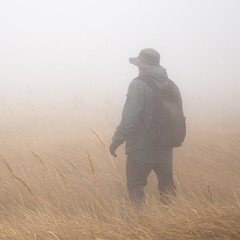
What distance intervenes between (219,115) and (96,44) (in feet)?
99.3

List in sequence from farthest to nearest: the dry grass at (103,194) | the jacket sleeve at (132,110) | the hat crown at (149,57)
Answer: the hat crown at (149,57)
the jacket sleeve at (132,110)
the dry grass at (103,194)

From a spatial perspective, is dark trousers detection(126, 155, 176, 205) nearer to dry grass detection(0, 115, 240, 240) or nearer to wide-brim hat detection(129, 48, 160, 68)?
dry grass detection(0, 115, 240, 240)

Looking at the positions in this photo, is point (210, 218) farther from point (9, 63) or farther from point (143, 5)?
point (143, 5)

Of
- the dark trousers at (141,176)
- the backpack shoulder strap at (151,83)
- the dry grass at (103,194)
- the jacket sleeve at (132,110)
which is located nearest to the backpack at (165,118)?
the backpack shoulder strap at (151,83)

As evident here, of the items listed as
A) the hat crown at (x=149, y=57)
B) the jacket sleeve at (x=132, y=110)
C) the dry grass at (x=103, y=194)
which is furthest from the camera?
the hat crown at (x=149, y=57)

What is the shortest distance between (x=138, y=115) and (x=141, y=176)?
0.62 metres

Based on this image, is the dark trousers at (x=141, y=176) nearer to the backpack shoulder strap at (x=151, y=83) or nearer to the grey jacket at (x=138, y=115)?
the grey jacket at (x=138, y=115)

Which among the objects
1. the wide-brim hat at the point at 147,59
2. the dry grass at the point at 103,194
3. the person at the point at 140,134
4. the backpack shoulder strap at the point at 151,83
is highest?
the wide-brim hat at the point at 147,59

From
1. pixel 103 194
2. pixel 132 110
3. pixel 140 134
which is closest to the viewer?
pixel 132 110

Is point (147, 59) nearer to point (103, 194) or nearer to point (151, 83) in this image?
point (151, 83)

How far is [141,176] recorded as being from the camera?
3566 mm

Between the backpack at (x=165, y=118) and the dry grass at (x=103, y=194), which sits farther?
the backpack at (x=165, y=118)

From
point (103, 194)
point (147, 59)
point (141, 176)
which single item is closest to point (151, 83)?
point (147, 59)

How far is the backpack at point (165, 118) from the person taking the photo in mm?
3414
